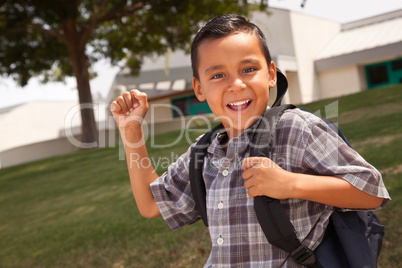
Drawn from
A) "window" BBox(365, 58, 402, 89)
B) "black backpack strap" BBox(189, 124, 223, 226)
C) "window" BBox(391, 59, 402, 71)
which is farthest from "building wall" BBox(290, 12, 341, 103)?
"black backpack strap" BBox(189, 124, 223, 226)

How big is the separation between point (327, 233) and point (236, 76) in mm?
642

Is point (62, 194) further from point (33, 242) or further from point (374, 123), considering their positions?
point (374, 123)

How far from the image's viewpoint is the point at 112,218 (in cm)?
436

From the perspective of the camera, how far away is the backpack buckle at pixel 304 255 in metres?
1.38

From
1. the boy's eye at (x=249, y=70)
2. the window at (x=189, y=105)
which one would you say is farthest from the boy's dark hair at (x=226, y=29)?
the window at (x=189, y=105)

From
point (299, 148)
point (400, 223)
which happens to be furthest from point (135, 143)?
point (400, 223)

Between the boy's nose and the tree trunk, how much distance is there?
13.0m

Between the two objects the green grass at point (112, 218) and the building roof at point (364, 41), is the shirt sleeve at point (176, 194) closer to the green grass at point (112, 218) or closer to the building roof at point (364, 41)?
the green grass at point (112, 218)

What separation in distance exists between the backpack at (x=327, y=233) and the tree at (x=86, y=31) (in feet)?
39.6

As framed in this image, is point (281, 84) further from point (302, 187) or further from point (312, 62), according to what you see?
point (312, 62)

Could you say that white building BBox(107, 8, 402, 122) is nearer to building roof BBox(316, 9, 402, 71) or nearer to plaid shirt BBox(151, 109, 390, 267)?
building roof BBox(316, 9, 402, 71)

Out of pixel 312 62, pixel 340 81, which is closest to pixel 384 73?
pixel 340 81

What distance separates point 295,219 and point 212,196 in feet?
1.04

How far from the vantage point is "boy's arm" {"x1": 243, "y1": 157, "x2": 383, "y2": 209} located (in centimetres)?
135
